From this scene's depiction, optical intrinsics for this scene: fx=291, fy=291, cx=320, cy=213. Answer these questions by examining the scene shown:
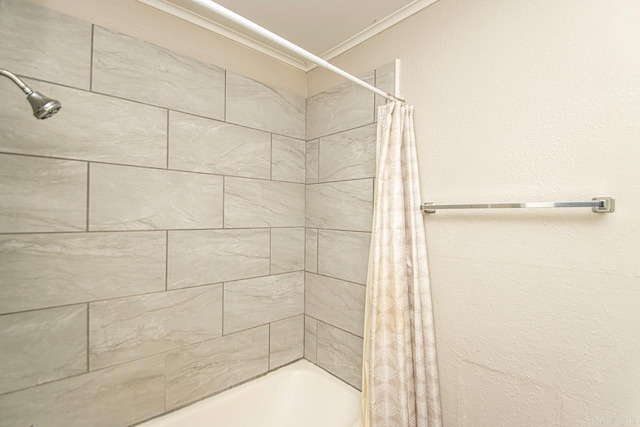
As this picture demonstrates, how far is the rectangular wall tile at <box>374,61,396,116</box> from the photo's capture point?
143cm

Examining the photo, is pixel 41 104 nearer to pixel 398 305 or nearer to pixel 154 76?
pixel 154 76

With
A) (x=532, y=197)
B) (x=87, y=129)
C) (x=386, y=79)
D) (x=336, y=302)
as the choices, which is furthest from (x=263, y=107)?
(x=532, y=197)

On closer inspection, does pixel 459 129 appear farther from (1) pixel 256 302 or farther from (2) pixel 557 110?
(1) pixel 256 302

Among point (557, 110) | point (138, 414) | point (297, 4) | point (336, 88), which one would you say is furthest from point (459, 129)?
point (138, 414)

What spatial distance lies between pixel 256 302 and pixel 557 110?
5.21 ft

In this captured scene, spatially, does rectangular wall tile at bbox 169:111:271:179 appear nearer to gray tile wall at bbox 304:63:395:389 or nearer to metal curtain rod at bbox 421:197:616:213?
gray tile wall at bbox 304:63:395:389

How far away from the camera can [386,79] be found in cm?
146

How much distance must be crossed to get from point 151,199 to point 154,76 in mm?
554

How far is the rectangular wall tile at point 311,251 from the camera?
5.93ft

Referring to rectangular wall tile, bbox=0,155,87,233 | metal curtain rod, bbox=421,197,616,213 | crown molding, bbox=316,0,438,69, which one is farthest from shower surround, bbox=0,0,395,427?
metal curtain rod, bbox=421,197,616,213

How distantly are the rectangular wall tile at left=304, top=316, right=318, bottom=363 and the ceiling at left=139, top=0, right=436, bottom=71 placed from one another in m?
1.64

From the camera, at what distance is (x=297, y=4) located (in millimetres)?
1351

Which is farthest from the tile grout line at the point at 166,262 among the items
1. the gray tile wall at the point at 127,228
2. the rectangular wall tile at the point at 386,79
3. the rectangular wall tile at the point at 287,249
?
the rectangular wall tile at the point at 386,79

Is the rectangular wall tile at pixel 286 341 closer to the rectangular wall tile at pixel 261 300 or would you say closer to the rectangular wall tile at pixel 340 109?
the rectangular wall tile at pixel 261 300
